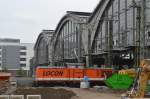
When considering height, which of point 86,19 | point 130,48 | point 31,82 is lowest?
point 31,82

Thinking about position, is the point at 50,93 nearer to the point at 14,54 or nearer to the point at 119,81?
the point at 119,81

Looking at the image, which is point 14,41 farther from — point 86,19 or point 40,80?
point 40,80

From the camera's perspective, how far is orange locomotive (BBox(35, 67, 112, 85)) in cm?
5138

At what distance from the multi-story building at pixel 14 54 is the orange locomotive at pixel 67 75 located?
121534mm

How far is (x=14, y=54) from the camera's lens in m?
184

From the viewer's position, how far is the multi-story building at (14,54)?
177125 millimetres

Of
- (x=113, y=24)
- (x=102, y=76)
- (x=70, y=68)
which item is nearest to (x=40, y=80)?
(x=70, y=68)

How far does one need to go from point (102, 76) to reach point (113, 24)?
57.0 feet

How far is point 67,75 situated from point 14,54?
13439cm

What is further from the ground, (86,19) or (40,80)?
(86,19)

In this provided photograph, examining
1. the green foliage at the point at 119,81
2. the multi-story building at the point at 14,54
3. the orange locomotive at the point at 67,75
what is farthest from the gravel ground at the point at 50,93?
the multi-story building at the point at 14,54

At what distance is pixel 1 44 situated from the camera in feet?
598

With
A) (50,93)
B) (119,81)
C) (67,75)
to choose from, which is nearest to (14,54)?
(67,75)

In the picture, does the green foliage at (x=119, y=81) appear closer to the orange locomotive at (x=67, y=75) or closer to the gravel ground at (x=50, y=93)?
the gravel ground at (x=50, y=93)
